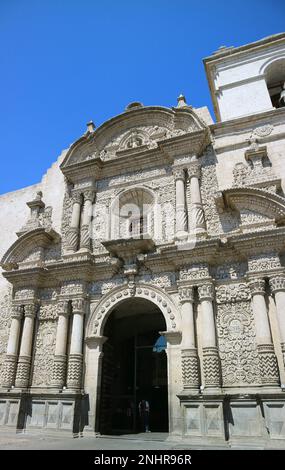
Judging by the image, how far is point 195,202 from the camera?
10062 mm

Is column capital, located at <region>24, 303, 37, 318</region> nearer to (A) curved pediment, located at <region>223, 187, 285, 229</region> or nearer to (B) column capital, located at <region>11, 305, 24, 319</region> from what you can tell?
(B) column capital, located at <region>11, 305, 24, 319</region>

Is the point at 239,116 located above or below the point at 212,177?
above

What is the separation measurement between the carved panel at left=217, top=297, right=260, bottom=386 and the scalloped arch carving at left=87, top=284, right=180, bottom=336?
1.23 m

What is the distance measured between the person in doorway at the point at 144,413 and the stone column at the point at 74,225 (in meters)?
4.93

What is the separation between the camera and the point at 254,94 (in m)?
11.7

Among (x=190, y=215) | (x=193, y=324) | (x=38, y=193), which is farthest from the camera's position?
(x=38, y=193)

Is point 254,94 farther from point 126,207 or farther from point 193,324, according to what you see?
point 193,324

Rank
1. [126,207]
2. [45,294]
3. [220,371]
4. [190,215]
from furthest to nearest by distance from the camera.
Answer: [126,207] → [45,294] → [190,215] → [220,371]

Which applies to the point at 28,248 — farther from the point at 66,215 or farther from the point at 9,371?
the point at 9,371

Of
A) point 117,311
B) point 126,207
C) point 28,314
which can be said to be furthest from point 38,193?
point 117,311

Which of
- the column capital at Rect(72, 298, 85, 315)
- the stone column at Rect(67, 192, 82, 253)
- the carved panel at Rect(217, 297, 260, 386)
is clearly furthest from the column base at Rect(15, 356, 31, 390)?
the carved panel at Rect(217, 297, 260, 386)

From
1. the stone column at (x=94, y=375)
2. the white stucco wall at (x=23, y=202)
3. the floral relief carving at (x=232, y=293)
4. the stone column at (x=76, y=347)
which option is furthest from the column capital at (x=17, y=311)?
the floral relief carving at (x=232, y=293)

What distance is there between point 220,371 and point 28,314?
224 inches

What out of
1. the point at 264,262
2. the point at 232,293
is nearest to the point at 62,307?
the point at 232,293
